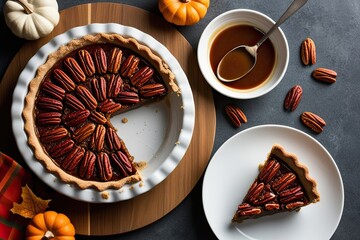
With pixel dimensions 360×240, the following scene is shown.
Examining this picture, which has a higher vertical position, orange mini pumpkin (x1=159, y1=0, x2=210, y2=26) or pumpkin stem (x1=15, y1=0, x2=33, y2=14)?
orange mini pumpkin (x1=159, y1=0, x2=210, y2=26)

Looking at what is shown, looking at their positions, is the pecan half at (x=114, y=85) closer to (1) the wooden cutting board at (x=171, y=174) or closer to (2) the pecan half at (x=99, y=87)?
(2) the pecan half at (x=99, y=87)

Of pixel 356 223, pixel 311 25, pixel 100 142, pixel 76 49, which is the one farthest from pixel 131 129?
pixel 356 223

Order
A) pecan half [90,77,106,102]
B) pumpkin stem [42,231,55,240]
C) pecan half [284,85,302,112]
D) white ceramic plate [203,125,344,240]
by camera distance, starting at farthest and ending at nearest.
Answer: pecan half [284,85,302,112], white ceramic plate [203,125,344,240], pecan half [90,77,106,102], pumpkin stem [42,231,55,240]

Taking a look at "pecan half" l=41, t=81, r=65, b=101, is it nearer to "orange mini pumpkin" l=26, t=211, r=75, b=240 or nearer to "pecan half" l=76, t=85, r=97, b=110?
"pecan half" l=76, t=85, r=97, b=110

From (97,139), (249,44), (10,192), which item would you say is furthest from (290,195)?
(10,192)

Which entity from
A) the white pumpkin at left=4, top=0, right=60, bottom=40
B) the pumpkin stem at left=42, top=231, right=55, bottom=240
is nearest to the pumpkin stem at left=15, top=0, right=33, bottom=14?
the white pumpkin at left=4, top=0, right=60, bottom=40

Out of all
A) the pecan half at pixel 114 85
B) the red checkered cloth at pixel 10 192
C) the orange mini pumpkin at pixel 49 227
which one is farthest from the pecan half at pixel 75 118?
the orange mini pumpkin at pixel 49 227
